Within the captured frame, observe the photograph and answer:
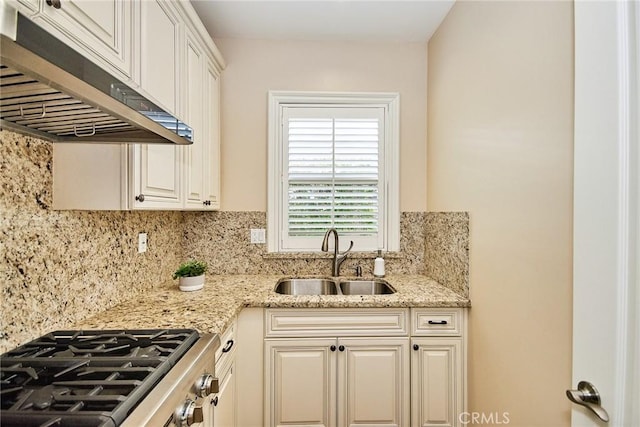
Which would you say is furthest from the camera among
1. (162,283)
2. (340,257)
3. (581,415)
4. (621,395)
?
(340,257)

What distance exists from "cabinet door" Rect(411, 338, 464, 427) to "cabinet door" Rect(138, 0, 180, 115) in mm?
1793

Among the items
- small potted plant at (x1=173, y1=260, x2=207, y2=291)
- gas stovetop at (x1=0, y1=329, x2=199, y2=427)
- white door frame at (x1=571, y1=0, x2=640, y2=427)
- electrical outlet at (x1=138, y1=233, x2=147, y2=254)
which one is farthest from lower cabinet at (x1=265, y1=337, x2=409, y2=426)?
white door frame at (x1=571, y1=0, x2=640, y2=427)

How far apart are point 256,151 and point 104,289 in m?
1.32

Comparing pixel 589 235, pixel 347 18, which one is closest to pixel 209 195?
pixel 347 18

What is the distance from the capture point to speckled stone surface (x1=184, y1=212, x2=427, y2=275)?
236 centimetres

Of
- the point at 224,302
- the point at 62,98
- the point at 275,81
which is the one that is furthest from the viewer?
the point at 275,81

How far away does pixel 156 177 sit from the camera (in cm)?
142

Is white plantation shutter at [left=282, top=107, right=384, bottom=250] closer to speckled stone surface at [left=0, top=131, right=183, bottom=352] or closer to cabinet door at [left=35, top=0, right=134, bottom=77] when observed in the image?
speckled stone surface at [left=0, top=131, right=183, bottom=352]

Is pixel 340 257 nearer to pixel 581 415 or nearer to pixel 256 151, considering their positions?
pixel 256 151

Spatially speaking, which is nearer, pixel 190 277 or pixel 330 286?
pixel 190 277

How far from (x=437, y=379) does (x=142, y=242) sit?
5.97 feet

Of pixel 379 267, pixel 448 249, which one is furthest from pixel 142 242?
pixel 448 249

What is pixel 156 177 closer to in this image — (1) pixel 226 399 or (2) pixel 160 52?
(2) pixel 160 52

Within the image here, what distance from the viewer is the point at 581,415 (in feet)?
2.46
